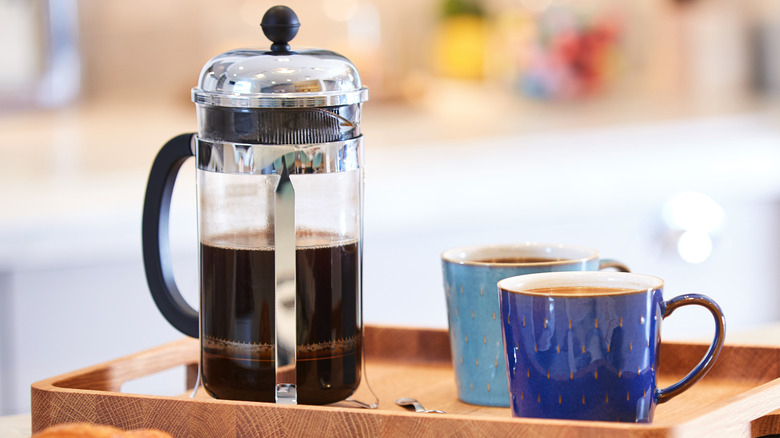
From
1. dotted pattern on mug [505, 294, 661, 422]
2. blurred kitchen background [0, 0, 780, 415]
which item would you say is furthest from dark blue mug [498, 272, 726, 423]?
blurred kitchen background [0, 0, 780, 415]

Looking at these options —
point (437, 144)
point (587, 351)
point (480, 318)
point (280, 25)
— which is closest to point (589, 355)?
point (587, 351)

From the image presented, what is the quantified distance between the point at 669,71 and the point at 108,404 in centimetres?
203

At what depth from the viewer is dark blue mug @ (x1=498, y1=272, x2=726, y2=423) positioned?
57 centimetres

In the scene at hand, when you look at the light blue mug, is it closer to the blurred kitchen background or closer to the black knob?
the black knob

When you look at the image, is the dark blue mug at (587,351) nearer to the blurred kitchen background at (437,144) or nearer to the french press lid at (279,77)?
the french press lid at (279,77)

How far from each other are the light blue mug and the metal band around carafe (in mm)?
110

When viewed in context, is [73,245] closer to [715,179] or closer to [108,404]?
[108,404]

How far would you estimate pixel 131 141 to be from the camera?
1.90m

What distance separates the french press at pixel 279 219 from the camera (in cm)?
63

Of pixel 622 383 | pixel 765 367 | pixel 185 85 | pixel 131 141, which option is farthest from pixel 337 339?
pixel 185 85

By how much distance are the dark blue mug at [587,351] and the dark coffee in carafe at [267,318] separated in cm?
11

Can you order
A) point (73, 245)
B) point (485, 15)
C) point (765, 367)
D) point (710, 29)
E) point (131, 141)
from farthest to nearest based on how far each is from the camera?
1. point (485, 15)
2. point (710, 29)
3. point (131, 141)
4. point (73, 245)
5. point (765, 367)

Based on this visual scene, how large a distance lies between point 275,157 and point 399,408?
184 millimetres

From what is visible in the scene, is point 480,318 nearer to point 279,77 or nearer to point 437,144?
point 279,77
